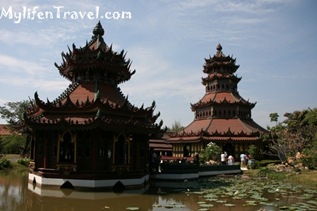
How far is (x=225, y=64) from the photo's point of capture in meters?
45.4

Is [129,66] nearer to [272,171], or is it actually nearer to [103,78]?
[103,78]

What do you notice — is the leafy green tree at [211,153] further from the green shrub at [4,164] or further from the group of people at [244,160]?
the green shrub at [4,164]

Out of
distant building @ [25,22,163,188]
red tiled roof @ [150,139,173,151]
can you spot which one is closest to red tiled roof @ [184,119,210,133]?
red tiled roof @ [150,139,173,151]

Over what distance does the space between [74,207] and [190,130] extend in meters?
31.2

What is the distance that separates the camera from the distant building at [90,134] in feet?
55.7

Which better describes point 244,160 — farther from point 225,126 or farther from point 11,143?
point 11,143

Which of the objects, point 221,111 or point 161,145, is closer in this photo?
point 221,111

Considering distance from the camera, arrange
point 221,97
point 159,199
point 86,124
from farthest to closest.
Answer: point 221,97
point 86,124
point 159,199

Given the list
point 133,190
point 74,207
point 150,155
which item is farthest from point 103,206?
point 150,155

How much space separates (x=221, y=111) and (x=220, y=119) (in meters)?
1.05

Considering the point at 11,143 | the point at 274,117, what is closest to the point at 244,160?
the point at 274,117

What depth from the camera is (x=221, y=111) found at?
41.9 meters

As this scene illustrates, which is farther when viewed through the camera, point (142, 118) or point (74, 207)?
point (142, 118)

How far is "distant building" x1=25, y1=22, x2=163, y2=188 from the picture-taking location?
1697 cm
